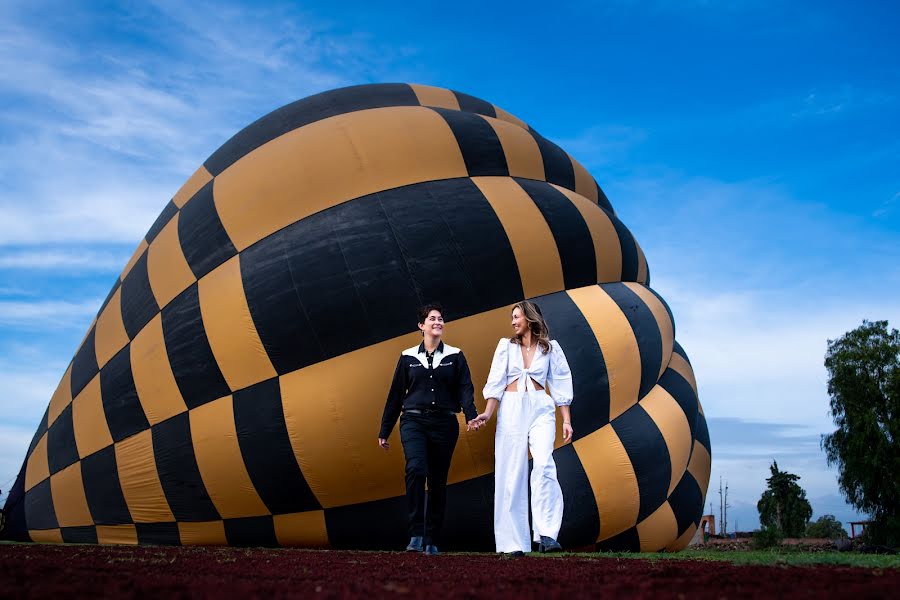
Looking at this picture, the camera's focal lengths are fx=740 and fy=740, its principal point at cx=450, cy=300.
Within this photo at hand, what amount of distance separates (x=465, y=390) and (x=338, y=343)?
1.42m

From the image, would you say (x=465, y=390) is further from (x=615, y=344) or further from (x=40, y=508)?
(x=40, y=508)

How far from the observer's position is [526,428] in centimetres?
507

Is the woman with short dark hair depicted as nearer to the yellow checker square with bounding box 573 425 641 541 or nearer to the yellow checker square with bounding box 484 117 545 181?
the yellow checker square with bounding box 573 425 641 541

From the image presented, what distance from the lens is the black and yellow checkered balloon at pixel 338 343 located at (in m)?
6.21

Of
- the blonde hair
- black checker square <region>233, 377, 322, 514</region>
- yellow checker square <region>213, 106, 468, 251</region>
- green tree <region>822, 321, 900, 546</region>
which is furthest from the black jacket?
green tree <region>822, 321, 900, 546</region>

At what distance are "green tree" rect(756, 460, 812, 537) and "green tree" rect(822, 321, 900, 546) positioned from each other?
69.2 feet

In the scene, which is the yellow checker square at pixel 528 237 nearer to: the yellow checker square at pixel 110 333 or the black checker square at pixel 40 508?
the yellow checker square at pixel 110 333

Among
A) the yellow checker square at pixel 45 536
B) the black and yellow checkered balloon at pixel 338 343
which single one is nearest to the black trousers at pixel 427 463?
the black and yellow checkered balloon at pixel 338 343

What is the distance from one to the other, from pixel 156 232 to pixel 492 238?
3.83 metres

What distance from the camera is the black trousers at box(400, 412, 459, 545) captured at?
5145mm

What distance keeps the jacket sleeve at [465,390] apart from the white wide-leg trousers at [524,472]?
→ 22 centimetres

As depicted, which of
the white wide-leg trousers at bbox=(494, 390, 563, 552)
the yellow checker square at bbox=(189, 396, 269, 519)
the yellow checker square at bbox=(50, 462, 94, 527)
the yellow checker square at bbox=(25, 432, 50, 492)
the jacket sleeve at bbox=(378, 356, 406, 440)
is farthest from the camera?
the yellow checker square at bbox=(25, 432, 50, 492)

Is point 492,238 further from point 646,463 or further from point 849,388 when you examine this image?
point 849,388

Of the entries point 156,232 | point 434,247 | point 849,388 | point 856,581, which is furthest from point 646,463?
point 849,388
